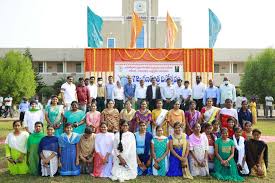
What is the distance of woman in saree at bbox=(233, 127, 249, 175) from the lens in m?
8.02

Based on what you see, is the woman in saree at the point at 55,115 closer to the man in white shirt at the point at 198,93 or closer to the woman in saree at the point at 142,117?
the woman in saree at the point at 142,117

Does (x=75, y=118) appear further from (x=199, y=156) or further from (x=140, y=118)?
(x=199, y=156)

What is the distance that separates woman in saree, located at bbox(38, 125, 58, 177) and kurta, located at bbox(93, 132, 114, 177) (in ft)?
2.71

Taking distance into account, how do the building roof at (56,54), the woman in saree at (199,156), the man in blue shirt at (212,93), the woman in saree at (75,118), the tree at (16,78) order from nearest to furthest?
the woman in saree at (199,156) < the woman in saree at (75,118) < the man in blue shirt at (212,93) < the tree at (16,78) < the building roof at (56,54)

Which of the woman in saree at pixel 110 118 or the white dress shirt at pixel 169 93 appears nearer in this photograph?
the woman in saree at pixel 110 118

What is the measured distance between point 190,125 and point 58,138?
3.19m

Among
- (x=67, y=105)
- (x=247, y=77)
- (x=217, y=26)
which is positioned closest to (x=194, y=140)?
(x=67, y=105)

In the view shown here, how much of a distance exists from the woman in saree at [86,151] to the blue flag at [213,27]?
766 cm

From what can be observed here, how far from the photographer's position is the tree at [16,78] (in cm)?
3089

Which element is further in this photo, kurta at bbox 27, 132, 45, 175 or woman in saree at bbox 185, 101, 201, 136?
woman in saree at bbox 185, 101, 201, 136

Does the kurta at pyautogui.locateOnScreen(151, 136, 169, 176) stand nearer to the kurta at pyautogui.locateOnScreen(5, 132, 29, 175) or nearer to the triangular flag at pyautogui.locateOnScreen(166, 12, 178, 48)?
the kurta at pyautogui.locateOnScreen(5, 132, 29, 175)

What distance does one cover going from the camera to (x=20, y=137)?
8.06 meters

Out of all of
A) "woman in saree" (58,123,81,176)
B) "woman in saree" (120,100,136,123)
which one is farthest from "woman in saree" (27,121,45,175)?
"woman in saree" (120,100,136,123)

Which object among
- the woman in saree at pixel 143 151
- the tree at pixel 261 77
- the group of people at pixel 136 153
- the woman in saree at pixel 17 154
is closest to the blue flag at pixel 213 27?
the group of people at pixel 136 153
